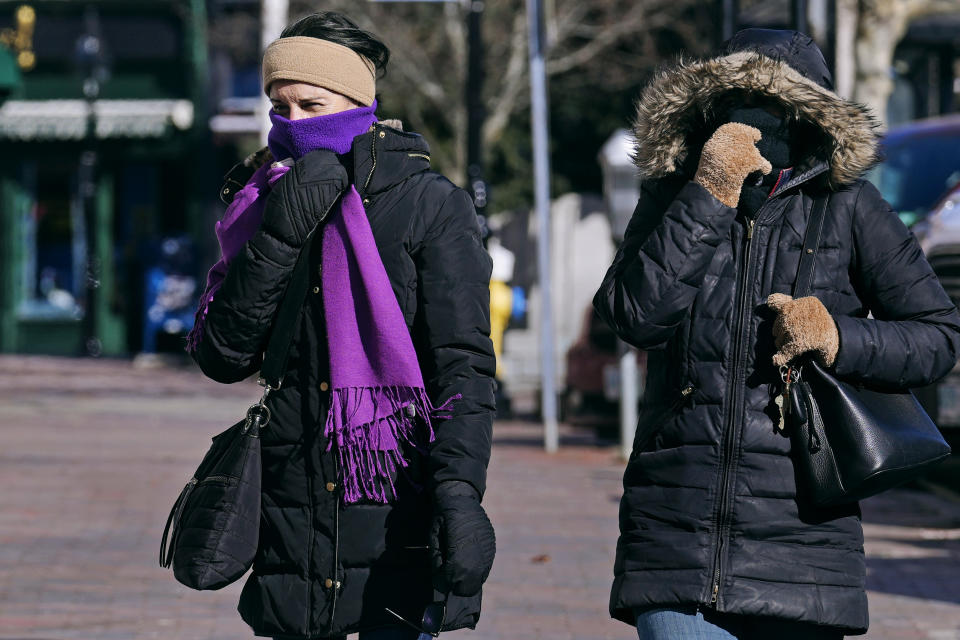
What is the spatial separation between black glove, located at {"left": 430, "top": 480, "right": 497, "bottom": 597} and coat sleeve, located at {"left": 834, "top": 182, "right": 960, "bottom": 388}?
0.72 m

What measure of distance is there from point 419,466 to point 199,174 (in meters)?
25.6

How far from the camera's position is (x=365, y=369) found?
11.0 feet

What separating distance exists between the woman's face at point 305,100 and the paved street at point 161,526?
10.4 feet

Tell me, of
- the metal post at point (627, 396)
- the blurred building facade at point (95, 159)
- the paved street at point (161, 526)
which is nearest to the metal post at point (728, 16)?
the metal post at point (627, 396)

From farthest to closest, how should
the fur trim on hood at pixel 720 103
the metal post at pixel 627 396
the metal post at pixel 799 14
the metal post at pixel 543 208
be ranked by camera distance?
the metal post at pixel 543 208 → the metal post at pixel 627 396 → the metal post at pixel 799 14 → the fur trim on hood at pixel 720 103

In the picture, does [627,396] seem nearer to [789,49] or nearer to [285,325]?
[789,49]

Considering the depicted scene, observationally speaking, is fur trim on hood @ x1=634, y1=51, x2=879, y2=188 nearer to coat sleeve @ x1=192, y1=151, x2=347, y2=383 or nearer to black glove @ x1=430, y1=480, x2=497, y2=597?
coat sleeve @ x1=192, y1=151, x2=347, y2=383

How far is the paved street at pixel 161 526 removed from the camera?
21.4 feet

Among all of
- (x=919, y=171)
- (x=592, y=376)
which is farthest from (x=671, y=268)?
(x=592, y=376)

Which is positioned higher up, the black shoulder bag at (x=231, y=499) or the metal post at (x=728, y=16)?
the metal post at (x=728, y=16)

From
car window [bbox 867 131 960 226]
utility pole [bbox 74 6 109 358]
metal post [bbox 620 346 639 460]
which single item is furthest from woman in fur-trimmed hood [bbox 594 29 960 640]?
utility pole [bbox 74 6 109 358]

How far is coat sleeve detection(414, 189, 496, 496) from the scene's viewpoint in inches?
130

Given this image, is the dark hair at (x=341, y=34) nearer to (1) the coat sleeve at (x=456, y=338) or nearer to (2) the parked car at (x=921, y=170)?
(1) the coat sleeve at (x=456, y=338)

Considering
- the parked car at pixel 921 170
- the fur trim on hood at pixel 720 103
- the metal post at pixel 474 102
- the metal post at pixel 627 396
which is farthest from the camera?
the metal post at pixel 474 102
